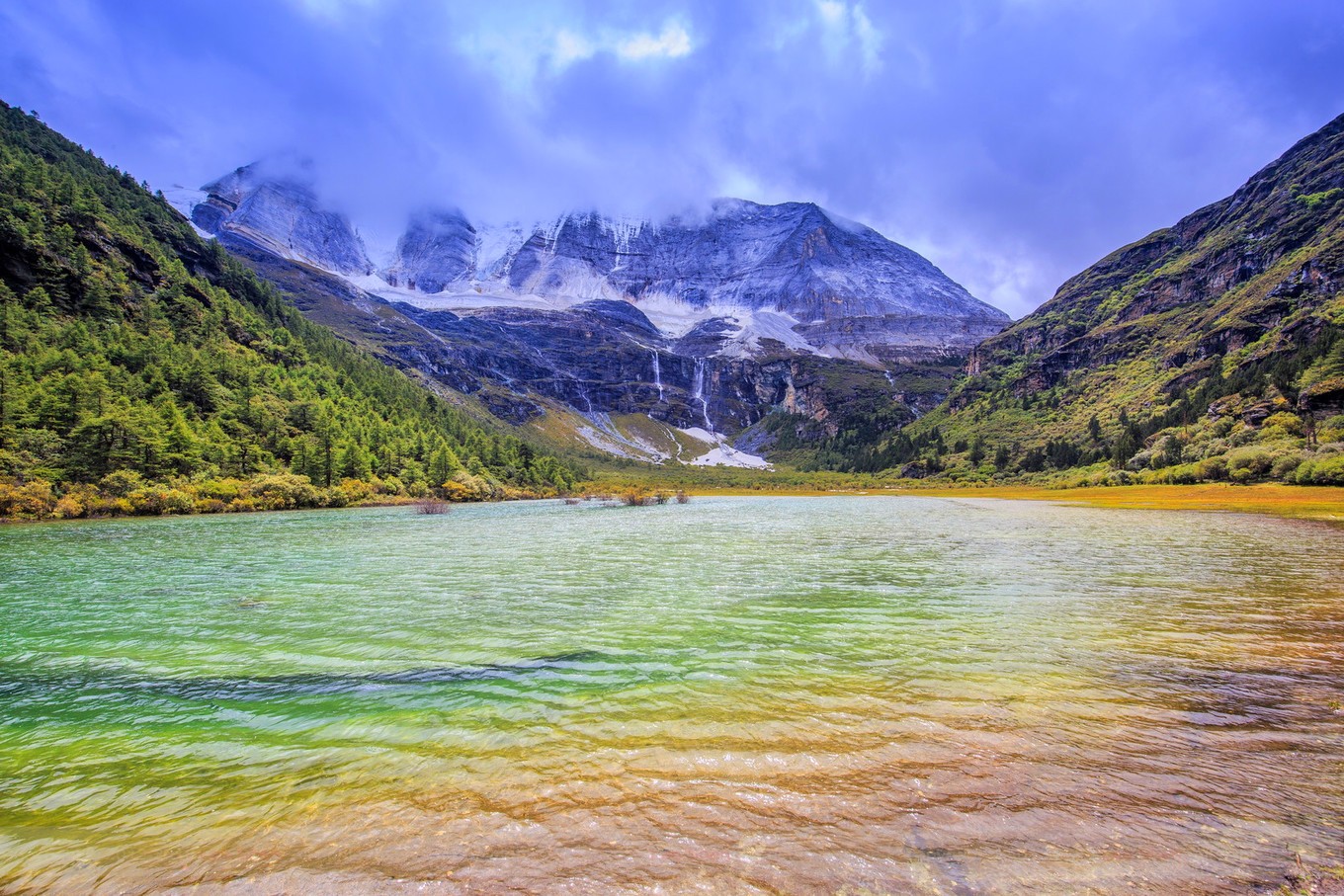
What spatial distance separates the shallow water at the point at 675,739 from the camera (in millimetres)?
4176

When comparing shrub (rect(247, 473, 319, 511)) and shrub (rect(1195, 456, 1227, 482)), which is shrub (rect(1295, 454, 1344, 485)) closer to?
shrub (rect(1195, 456, 1227, 482))

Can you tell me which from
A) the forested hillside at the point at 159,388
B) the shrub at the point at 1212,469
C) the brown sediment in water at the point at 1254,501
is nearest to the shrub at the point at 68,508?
the forested hillside at the point at 159,388

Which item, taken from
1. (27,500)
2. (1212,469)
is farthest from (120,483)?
(1212,469)

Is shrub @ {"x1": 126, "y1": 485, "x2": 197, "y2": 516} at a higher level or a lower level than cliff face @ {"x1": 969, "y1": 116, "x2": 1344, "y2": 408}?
lower

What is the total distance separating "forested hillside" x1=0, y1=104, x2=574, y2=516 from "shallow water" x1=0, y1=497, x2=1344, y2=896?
4635 cm

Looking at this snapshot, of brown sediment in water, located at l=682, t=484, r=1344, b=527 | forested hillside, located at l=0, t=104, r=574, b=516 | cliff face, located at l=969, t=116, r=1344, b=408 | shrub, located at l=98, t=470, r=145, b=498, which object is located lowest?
brown sediment in water, located at l=682, t=484, r=1344, b=527

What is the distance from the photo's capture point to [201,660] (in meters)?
10.2

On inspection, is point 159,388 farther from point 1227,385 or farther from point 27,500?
point 1227,385

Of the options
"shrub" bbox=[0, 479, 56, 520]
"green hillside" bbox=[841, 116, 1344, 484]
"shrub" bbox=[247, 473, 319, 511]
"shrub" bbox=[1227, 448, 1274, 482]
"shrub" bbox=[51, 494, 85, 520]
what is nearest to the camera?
"shrub" bbox=[0, 479, 56, 520]

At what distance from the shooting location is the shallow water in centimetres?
418

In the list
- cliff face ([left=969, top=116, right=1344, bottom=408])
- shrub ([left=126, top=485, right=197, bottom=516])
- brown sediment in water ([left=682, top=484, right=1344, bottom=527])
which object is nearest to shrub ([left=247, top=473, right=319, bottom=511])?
shrub ([left=126, top=485, right=197, bottom=516])

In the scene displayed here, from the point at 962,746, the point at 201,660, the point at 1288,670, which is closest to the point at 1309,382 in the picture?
the point at 1288,670

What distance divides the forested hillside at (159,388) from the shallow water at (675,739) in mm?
46345

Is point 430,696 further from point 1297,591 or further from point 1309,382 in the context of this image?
point 1309,382
